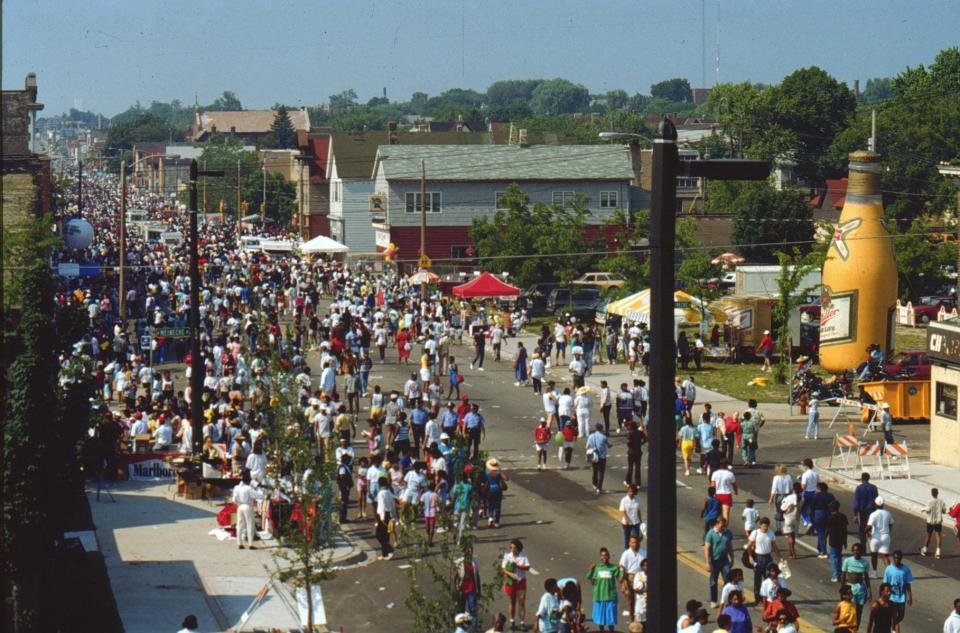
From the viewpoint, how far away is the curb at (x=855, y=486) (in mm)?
27234

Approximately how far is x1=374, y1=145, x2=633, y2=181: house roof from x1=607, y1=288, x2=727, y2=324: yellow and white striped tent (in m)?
34.7

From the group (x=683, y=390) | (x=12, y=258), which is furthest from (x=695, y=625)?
(x=683, y=390)

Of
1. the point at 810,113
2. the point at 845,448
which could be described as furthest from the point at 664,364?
the point at 810,113

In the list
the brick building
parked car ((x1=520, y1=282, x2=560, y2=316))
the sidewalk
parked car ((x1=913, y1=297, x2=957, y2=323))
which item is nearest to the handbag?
the sidewalk

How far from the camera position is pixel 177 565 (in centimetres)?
2328

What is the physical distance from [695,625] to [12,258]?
442 inches

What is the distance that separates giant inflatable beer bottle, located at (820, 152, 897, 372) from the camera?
41.5 metres

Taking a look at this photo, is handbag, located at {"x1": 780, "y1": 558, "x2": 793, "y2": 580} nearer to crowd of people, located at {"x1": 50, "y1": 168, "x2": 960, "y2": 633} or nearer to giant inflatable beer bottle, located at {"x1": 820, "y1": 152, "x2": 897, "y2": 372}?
crowd of people, located at {"x1": 50, "y1": 168, "x2": 960, "y2": 633}

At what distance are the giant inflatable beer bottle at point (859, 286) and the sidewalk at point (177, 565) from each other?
808 inches

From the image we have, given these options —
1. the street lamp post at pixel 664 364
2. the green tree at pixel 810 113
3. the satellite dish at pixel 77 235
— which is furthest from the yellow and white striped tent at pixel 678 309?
the green tree at pixel 810 113

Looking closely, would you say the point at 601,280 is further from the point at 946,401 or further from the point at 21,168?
the point at 946,401

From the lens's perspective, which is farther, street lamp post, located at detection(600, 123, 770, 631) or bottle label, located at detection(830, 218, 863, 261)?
bottle label, located at detection(830, 218, 863, 261)

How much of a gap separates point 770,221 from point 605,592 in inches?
2359

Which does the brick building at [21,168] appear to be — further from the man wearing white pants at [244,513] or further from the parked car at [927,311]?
the parked car at [927,311]
